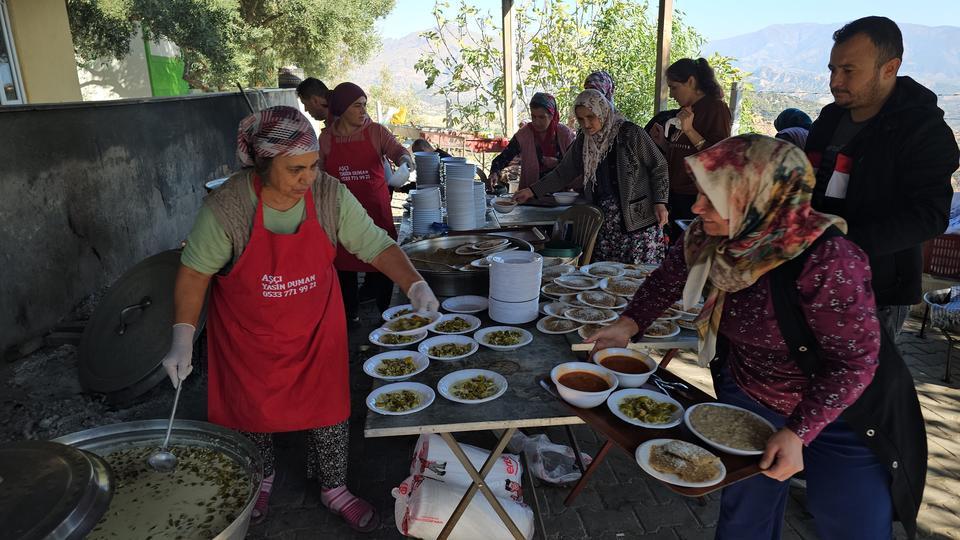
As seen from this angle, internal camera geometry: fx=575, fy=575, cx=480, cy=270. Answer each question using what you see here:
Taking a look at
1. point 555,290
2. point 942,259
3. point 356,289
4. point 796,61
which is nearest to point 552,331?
point 555,290

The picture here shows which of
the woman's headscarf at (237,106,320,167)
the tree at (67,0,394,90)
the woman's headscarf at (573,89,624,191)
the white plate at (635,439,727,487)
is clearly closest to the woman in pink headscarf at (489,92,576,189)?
the woman's headscarf at (573,89,624,191)

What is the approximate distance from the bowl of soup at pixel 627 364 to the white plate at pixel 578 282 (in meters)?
0.73

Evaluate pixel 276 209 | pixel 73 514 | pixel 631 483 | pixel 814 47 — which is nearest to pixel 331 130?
pixel 276 209

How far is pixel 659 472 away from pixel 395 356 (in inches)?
44.4

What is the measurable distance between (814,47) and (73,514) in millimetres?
142973

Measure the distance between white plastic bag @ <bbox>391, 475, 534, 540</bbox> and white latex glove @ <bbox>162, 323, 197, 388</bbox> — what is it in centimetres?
106

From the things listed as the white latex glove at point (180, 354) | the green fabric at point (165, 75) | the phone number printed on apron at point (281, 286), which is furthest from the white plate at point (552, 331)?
the green fabric at point (165, 75)

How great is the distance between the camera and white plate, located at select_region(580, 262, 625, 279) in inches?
125

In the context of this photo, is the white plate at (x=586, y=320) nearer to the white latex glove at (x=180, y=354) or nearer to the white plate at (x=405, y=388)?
the white plate at (x=405, y=388)

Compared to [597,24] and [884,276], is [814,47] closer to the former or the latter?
[597,24]

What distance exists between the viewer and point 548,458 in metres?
3.09

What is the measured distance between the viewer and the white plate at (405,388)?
1.88 m

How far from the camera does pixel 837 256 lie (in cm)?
155

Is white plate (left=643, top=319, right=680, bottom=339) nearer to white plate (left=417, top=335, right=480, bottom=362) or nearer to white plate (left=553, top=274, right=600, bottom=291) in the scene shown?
white plate (left=553, top=274, right=600, bottom=291)
